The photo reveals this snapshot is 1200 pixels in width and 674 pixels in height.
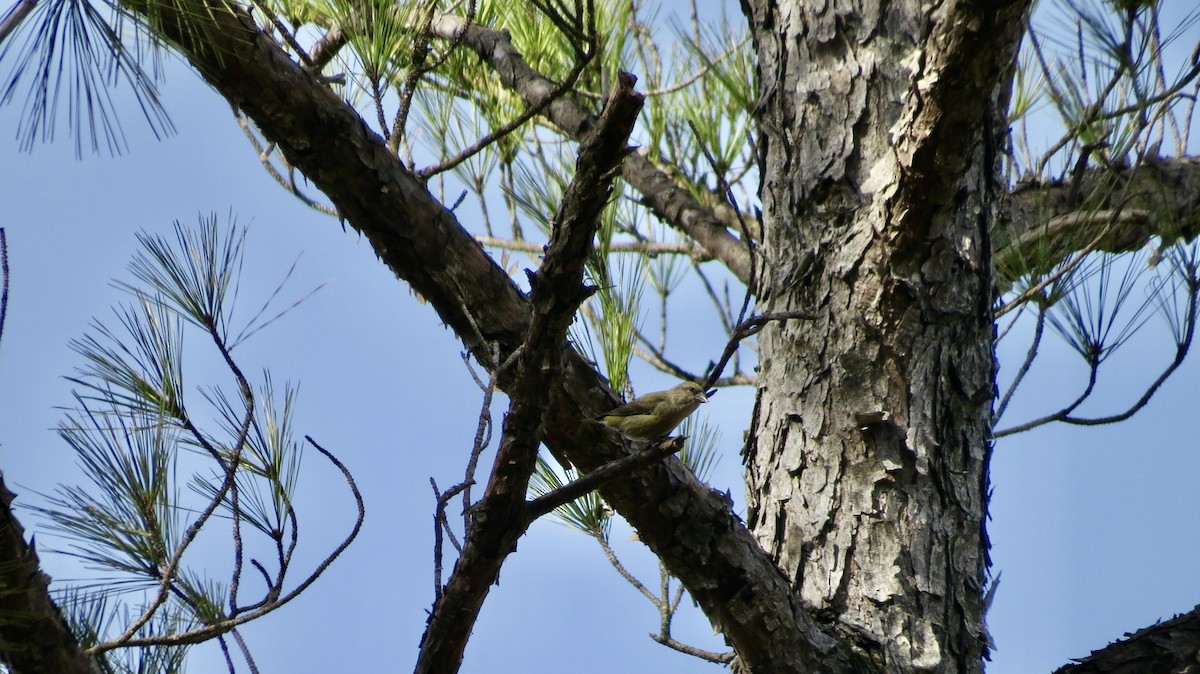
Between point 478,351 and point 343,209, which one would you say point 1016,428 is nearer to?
point 478,351

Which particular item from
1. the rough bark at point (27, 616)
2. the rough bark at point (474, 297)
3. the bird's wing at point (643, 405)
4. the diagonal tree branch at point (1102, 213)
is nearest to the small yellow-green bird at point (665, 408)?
the bird's wing at point (643, 405)

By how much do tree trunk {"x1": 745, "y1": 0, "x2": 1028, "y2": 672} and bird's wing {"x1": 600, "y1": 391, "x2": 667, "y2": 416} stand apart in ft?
0.90

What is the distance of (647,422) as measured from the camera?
266cm

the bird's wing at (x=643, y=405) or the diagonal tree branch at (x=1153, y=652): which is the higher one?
the bird's wing at (x=643, y=405)

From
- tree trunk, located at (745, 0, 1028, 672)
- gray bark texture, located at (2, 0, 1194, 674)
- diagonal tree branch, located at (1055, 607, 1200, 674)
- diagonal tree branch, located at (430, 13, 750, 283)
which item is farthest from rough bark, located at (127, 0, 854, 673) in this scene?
diagonal tree branch, located at (430, 13, 750, 283)

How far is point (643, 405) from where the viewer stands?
258cm

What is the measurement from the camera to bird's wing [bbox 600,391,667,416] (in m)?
2.04

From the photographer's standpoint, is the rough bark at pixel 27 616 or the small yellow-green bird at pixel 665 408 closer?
the rough bark at pixel 27 616

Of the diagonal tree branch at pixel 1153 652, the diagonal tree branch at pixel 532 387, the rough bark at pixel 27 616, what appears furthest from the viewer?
the diagonal tree branch at pixel 1153 652

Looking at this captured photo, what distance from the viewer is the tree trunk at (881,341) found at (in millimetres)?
2090

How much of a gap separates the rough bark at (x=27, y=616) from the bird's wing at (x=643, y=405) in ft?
3.09

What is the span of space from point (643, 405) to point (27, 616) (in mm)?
1442

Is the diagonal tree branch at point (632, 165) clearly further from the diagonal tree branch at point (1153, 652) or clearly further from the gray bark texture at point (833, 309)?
the diagonal tree branch at point (1153, 652)

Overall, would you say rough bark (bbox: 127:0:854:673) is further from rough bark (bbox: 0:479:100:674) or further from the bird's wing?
rough bark (bbox: 0:479:100:674)
